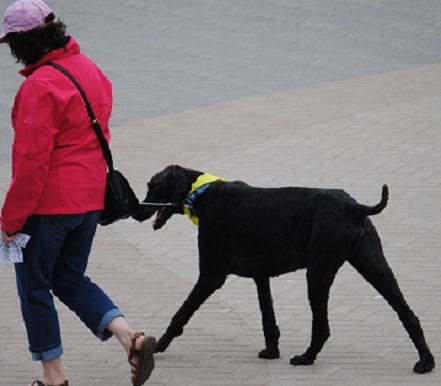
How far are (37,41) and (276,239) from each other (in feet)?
5.10

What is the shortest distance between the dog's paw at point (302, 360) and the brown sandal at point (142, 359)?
0.89m

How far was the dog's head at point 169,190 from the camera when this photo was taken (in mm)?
6477

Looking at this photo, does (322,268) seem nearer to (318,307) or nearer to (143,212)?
(318,307)

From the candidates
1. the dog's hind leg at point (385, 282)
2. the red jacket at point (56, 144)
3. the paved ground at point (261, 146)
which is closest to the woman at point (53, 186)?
the red jacket at point (56, 144)

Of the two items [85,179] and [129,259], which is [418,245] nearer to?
[129,259]

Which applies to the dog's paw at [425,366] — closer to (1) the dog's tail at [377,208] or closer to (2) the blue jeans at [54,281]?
(1) the dog's tail at [377,208]

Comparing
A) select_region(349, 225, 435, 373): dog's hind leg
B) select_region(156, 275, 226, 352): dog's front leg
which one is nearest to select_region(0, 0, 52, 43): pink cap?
select_region(156, 275, 226, 352): dog's front leg

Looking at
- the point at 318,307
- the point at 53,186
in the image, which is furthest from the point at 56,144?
the point at 318,307

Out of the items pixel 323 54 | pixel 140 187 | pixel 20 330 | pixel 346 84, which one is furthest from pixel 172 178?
pixel 323 54

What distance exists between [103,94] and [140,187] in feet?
12.1

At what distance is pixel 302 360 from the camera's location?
6.40 metres

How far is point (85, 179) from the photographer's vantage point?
18.8ft

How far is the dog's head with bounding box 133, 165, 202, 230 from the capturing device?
6.48 m

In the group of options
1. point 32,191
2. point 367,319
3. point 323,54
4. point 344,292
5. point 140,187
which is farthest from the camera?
point 323,54
